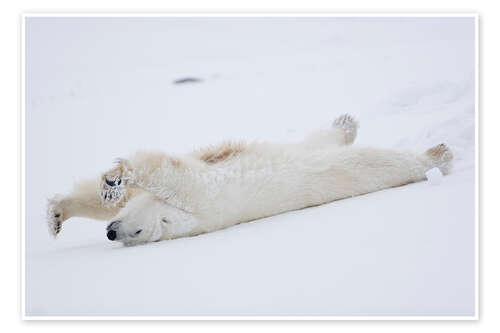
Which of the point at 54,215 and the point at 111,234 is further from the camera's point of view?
the point at 54,215

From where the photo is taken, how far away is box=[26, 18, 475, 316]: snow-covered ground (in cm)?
241

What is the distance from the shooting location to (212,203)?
3.39 meters

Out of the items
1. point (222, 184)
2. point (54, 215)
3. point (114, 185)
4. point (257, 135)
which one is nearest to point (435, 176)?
point (222, 184)

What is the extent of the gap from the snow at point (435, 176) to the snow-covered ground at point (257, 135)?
0.23ft

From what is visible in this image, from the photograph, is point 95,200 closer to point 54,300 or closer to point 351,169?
point 54,300

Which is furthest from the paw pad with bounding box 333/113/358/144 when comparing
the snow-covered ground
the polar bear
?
the polar bear

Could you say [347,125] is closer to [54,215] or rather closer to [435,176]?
[435,176]

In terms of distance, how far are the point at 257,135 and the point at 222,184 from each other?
3192mm

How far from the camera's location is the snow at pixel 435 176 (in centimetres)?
365

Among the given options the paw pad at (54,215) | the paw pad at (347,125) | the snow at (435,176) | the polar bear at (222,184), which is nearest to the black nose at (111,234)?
the polar bear at (222,184)

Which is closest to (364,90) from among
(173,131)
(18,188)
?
(173,131)

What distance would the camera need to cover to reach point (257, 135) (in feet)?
21.6

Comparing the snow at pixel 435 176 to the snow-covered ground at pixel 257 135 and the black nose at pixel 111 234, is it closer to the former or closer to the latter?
the snow-covered ground at pixel 257 135

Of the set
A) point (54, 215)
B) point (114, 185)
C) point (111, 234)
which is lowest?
point (111, 234)
